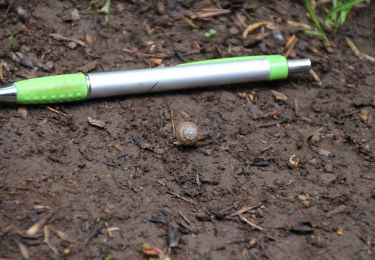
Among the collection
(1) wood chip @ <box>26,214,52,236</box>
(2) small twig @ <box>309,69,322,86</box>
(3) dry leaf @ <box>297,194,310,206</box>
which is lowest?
(3) dry leaf @ <box>297,194,310,206</box>

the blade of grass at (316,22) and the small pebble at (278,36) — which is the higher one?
the blade of grass at (316,22)

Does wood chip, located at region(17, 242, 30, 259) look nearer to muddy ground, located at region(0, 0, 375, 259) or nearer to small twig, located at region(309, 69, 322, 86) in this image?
muddy ground, located at region(0, 0, 375, 259)

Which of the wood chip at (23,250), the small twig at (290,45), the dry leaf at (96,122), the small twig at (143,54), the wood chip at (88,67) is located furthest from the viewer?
the small twig at (290,45)

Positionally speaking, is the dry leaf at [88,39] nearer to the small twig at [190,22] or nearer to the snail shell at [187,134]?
the small twig at [190,22]

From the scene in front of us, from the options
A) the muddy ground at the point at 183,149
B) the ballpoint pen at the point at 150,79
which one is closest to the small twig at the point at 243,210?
the muddy ground at the point at 183,149

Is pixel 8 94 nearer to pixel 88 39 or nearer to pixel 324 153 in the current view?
pixel 88 39

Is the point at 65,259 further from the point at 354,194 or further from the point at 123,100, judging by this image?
the point at 354,194

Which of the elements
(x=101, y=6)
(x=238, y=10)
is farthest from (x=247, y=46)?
(x=101, y=6)

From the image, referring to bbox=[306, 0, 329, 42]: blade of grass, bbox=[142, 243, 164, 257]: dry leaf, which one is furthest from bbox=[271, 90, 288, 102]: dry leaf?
bbox=[142, 243, 164, 257]: dry leaf

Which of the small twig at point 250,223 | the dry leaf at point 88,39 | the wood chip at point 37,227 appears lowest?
the small twig at point 250,223
